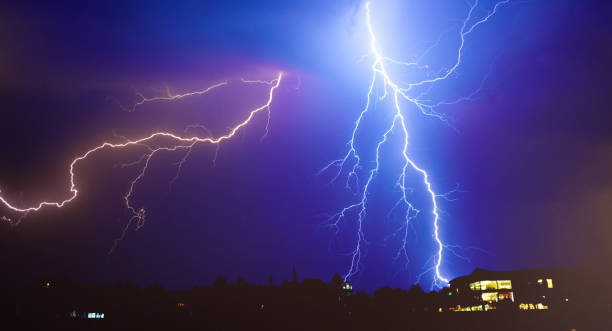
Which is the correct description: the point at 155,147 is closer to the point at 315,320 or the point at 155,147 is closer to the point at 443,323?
the point at 315,320

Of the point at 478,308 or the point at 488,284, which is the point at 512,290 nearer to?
the point at 488,284

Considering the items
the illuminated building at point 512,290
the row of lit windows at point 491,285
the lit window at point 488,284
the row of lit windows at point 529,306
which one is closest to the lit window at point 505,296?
the illuminated building at point 512,290

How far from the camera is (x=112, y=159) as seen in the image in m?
16.8

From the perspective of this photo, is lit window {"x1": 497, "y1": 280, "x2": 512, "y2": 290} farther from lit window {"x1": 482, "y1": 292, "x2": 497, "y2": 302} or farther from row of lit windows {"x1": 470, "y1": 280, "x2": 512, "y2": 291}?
lit window {"x1": 482, "y1": 292, "x2": 497, "y2": 302}

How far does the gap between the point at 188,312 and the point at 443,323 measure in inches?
428

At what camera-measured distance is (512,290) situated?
2756cm

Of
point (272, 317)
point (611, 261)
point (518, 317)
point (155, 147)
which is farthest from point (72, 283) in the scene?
point (611, 261)

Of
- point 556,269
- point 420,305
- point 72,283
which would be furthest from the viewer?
point 556,269

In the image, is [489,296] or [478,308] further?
[489,296]

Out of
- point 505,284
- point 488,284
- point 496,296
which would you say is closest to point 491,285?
point 488,284

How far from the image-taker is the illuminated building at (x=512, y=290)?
26.2 meters

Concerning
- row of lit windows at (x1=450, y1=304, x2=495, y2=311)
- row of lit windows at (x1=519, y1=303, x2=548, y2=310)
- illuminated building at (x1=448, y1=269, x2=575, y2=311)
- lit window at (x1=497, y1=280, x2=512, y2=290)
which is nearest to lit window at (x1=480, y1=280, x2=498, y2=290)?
illuminated building at (x1=448, y1=269, x2=575, y2=311)

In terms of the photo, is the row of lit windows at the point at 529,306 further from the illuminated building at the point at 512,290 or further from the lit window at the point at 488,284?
the lit window at the point at 488,284

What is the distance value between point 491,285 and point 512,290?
143 centimetres
